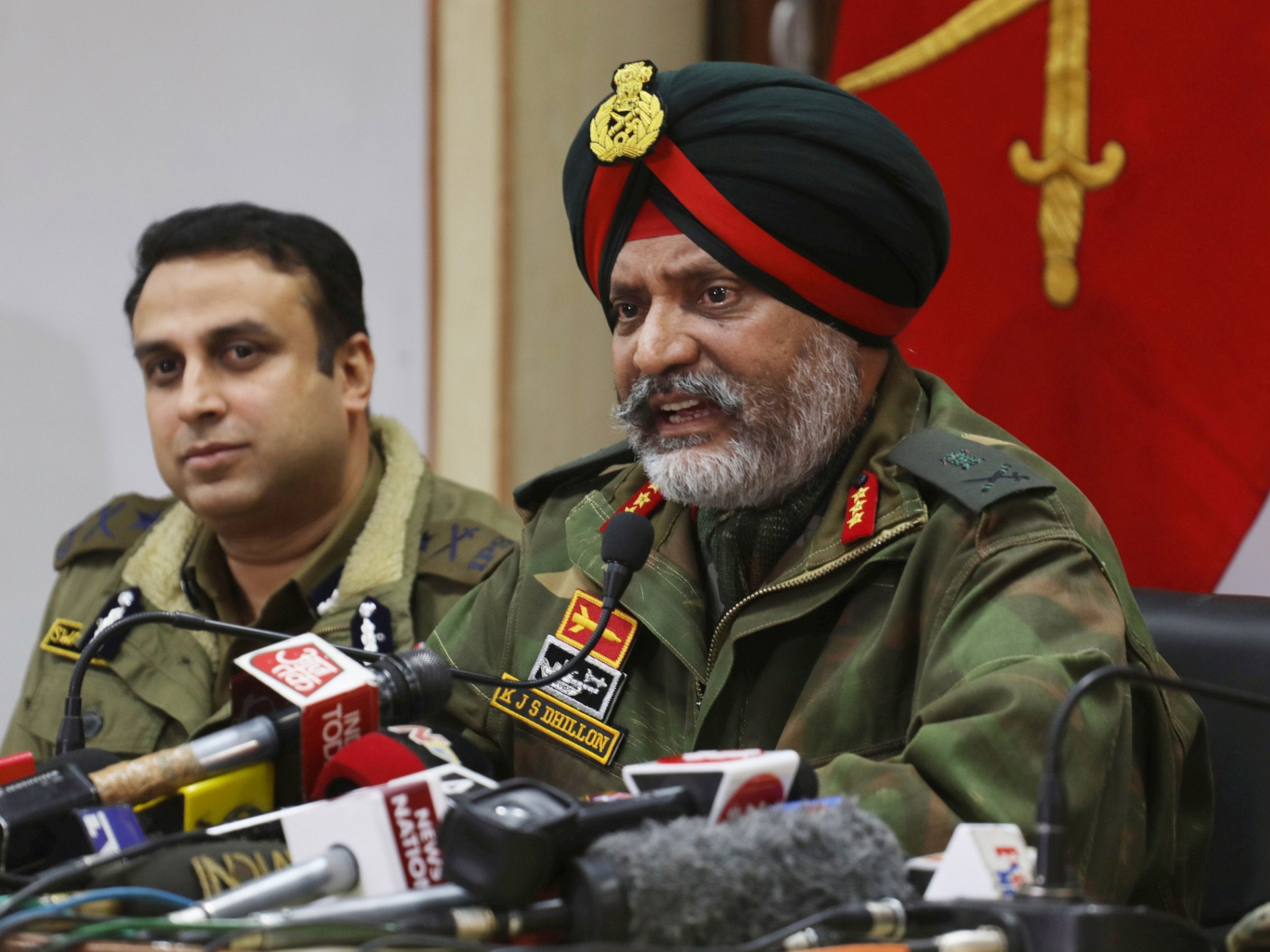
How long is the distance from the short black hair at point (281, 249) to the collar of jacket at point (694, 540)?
2.99ft

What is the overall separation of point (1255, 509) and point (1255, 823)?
0.86m

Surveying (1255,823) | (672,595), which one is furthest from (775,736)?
(1255,823)

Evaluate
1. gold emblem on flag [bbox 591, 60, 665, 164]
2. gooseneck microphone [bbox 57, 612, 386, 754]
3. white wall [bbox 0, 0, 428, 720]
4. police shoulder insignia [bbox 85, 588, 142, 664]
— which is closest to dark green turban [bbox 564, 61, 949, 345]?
gold emblem on flag [bbox 591, 60, 665, 164]

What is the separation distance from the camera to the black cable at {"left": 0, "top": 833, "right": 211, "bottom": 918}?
2.68 ft

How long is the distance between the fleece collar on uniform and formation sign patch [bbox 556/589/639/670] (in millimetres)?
756

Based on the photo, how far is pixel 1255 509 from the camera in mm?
2219

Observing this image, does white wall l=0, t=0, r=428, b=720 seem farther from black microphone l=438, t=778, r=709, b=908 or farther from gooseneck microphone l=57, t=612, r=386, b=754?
black microphone l=438, t=778, r=709, b=908

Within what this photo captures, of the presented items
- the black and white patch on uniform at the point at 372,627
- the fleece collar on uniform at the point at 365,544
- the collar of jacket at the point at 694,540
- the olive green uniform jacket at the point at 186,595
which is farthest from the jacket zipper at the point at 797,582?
the fleece collar on uniform at the point at 365,544

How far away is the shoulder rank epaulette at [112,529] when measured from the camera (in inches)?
104

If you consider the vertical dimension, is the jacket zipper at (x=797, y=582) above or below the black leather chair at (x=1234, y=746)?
above

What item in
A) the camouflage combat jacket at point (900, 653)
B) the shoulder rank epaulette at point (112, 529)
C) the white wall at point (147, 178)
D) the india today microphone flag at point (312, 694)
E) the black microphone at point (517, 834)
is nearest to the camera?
the black microphone at point (517, 834)

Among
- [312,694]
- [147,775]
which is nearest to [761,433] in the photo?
[312,694]

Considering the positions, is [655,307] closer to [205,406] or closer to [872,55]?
[205,406]

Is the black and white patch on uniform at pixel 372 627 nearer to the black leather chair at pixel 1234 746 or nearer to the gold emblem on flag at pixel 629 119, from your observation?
the gold emblem on flag at pixel 629 119
